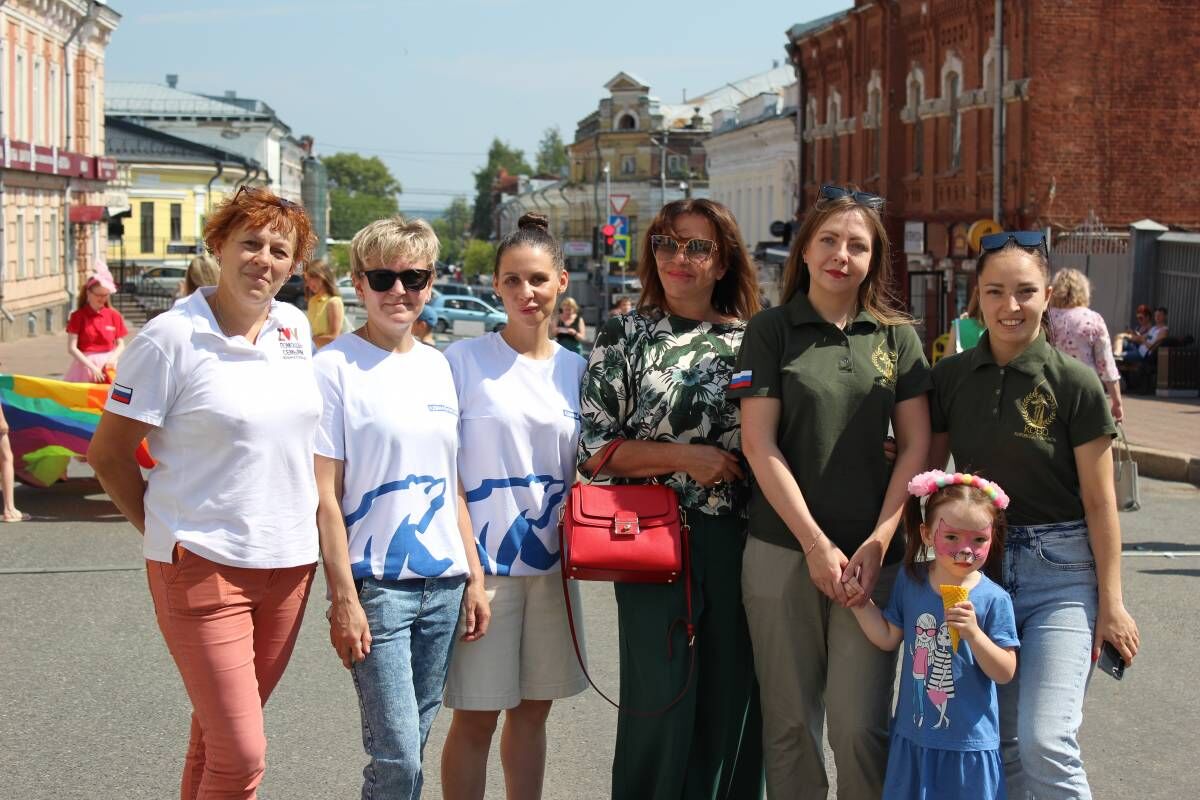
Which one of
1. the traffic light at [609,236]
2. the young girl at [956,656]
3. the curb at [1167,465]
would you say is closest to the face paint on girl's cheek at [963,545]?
the young girl at [956,656]

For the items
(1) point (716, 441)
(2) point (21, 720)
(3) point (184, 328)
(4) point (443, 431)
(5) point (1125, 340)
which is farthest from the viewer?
(5) point (1125, 340)

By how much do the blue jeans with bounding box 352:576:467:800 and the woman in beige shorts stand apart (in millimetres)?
223

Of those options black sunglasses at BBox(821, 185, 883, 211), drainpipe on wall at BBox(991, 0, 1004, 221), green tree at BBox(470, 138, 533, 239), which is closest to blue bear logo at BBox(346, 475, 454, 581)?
black sunglasses at BBox(821, 185, 883, 211)

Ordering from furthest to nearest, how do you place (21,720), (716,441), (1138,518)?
(1138,518) → (21,720) → (716,441)

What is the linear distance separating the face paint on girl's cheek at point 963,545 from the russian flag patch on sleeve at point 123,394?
7.23 ft

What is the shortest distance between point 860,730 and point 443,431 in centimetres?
147

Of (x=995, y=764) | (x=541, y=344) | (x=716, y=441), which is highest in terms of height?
(x=541, y=344)

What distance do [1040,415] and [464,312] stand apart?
182 feet

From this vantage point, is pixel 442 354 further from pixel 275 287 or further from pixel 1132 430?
pixel 1132 430

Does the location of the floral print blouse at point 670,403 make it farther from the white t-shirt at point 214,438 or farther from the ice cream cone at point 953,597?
the white t-shirt at point 214,438

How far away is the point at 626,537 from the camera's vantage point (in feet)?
14.5

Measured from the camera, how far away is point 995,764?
4164mm

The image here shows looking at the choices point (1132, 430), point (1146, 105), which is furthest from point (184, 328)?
point (1146, 105)

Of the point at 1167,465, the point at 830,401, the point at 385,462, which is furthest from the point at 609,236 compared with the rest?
the point at 385,462
